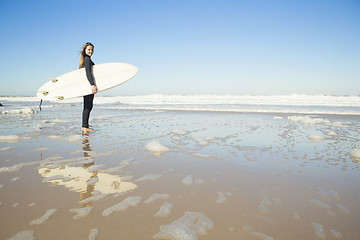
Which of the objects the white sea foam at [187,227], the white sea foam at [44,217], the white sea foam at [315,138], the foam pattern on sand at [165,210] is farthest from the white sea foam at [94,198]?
the white sea foam at [315,138]

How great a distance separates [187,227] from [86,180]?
1119mm

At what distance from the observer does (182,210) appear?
1441 mm

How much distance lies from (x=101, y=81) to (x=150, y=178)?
379 cm

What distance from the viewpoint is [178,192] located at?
170 centimetres

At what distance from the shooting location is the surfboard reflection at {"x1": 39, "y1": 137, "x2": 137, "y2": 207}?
1.70m

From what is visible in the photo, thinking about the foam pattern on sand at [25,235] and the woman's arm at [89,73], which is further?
the woman's arm at [89,73]

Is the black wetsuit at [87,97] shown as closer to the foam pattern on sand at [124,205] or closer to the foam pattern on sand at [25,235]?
the foam pattern on sand at [124,205]

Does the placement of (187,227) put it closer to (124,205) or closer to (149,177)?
(124,205)

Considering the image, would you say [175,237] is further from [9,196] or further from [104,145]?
[104,145]

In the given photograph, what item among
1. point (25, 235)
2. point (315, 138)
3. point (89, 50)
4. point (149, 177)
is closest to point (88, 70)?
point (89, 50)

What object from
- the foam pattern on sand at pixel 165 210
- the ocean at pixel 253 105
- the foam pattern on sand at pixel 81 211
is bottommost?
the foam pattern on sand at pixel 165 210

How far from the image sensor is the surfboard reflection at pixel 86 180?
1703 millimetres

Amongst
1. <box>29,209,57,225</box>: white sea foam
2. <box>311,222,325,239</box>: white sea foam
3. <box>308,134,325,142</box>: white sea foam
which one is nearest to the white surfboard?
<box>29,209,57,225</box>: white sea foam

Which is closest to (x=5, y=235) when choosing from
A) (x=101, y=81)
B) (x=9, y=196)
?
(x=9, y=196)
